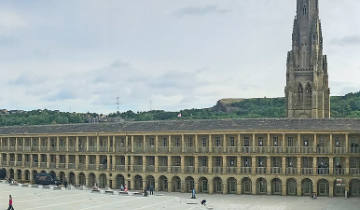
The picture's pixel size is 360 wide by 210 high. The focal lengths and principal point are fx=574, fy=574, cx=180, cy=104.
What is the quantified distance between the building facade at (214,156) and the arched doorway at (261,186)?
0.14 meters

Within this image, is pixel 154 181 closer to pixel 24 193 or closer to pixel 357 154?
pixel 24 193

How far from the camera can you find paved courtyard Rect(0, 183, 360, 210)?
64000 millimetres

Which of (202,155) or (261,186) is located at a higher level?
(202,155)

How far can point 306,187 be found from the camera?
77.4 metres

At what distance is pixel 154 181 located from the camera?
85.8 m

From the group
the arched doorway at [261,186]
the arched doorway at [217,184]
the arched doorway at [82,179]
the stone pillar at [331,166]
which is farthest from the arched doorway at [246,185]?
the arched doorway at [82,179]

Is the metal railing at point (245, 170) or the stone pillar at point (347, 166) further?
the metal railing at point (245, 170)

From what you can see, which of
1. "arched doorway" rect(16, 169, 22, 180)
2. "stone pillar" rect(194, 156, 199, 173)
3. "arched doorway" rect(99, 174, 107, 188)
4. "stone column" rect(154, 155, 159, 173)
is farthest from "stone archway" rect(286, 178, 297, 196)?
"arched doorway" rect(16, 169, 22, 180)

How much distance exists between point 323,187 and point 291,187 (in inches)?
167

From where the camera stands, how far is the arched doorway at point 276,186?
257 feet

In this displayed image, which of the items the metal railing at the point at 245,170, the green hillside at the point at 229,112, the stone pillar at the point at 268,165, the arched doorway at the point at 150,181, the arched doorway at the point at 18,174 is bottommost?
the arched doorway at the point at 18,174

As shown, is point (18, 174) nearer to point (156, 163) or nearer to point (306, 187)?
point (156, 163)

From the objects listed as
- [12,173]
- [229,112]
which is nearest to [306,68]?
[229,112]

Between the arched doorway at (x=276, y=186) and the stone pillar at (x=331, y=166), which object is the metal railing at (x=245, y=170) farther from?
the stone pillar at (x=331, y=166)
